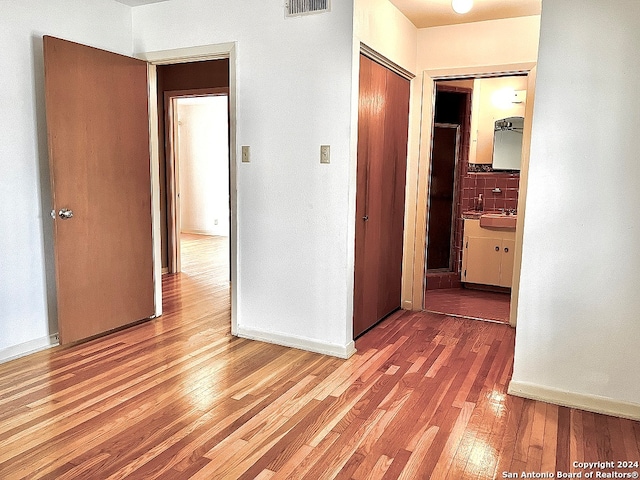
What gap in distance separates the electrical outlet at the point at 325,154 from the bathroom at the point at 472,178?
227 cm

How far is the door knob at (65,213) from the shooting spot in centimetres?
315

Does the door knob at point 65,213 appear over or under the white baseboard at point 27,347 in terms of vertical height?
over

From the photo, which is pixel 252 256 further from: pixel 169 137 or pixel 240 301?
pixel 169 137

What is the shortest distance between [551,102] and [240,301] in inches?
91.7

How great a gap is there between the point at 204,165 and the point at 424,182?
5.70 meters

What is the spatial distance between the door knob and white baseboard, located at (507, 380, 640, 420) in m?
2.86

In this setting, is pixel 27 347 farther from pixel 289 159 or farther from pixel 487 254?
pixel 487 254

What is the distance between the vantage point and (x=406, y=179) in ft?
14.1

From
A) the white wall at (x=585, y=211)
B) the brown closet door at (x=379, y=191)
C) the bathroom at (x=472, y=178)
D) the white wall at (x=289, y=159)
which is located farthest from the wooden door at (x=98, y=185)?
the bathroom at (x=472, y=178)

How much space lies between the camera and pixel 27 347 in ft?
10.5

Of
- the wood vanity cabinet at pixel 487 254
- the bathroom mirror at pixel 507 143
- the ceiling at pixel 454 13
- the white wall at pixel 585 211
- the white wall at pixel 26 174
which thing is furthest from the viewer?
the bathroom mirror at pixel 507 143

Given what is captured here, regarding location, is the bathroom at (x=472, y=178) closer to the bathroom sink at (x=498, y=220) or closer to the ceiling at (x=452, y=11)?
the bathroom sink at (x=498, y=220)

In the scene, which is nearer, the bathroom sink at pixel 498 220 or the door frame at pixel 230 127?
the door frame at pixel 230 127

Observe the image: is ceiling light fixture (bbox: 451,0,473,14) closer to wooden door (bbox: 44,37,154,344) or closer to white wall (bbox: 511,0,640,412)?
white wall (bbox: 511,0,640,412)
